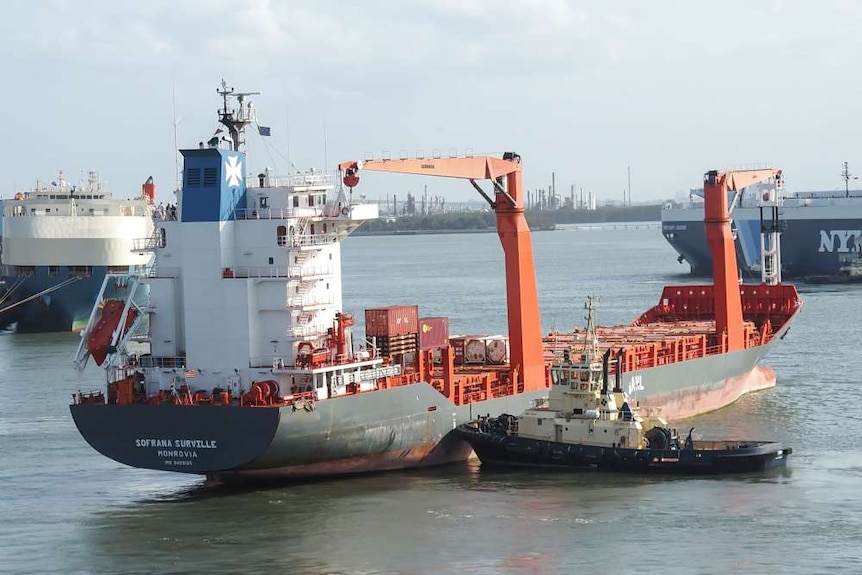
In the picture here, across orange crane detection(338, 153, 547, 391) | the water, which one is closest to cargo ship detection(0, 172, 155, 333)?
the water

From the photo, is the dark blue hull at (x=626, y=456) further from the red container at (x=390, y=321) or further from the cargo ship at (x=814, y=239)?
the cargo ship at (x=814, y=239)

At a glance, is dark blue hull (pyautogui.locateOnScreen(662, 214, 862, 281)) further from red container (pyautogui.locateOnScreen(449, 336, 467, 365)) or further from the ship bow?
the ship bow

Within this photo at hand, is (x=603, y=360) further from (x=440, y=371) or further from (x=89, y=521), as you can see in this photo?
(x=89, y=521)

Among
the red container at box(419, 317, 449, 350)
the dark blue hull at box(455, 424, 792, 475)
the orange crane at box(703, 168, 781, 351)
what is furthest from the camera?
the orange crane at box(703, 168, 781, 351)

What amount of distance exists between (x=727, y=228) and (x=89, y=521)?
27.4m

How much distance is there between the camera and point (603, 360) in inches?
1443

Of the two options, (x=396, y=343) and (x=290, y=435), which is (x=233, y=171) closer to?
(x=396, y=343)

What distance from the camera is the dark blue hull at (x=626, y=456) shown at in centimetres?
3538

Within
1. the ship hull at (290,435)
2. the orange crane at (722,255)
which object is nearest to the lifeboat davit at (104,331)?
the ship hull at (290,435)

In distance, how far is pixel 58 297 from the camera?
7894cm

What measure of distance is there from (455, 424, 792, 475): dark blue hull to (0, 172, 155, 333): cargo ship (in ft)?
147

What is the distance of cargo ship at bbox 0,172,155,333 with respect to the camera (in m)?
78.4

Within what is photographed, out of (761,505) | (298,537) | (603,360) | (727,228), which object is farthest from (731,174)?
(298,537)

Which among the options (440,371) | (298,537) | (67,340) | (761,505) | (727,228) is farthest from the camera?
(67,340)
